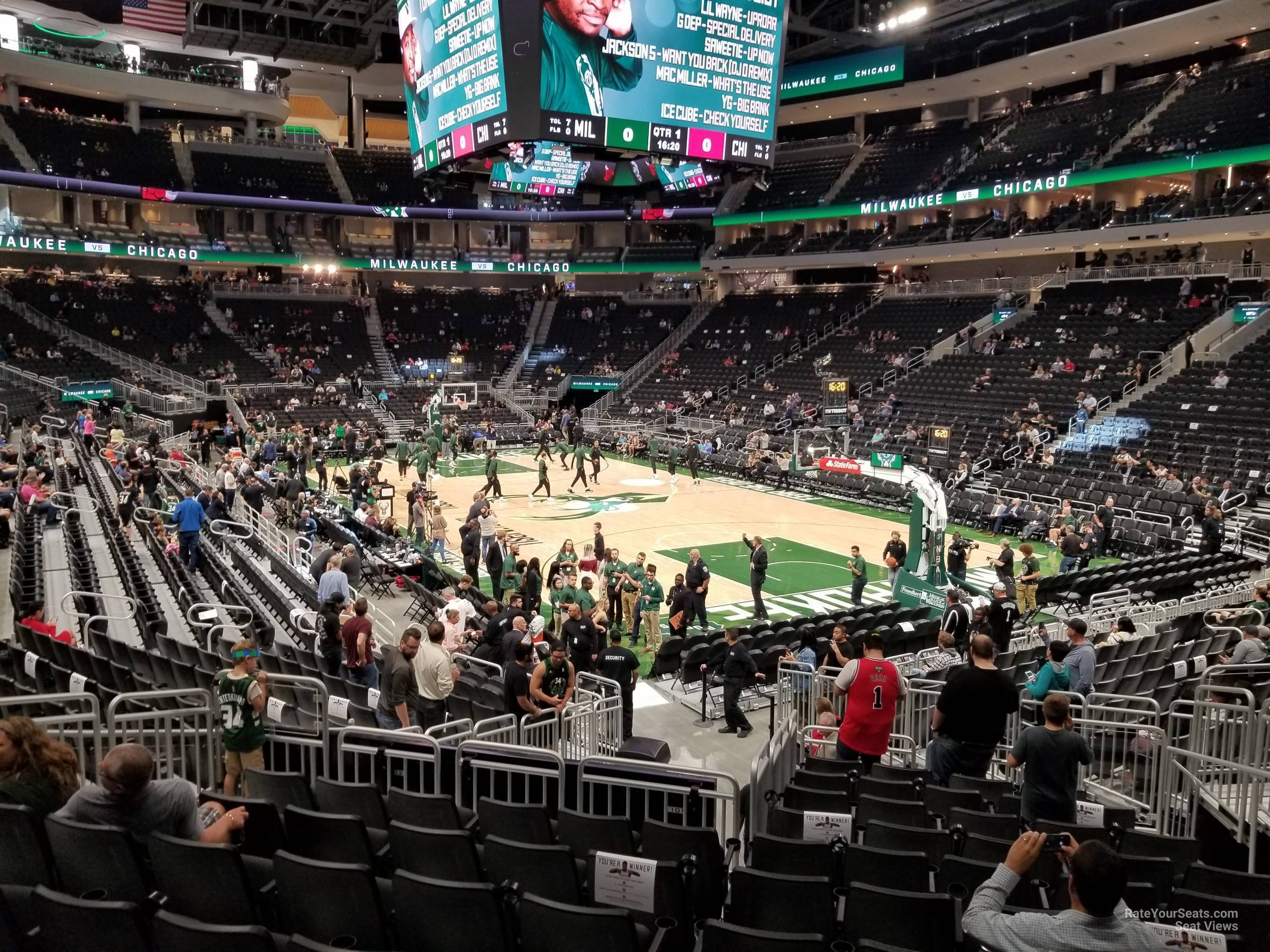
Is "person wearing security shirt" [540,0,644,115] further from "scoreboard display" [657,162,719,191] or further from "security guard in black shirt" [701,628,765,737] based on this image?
"security guard in black shirt" [701,628,765,737]

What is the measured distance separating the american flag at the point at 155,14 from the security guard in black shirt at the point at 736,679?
135ft

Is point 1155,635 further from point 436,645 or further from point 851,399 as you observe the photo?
point 851,399

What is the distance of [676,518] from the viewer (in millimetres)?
25422

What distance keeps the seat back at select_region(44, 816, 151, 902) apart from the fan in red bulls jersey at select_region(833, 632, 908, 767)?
4.88 m

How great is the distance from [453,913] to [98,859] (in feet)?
5.24

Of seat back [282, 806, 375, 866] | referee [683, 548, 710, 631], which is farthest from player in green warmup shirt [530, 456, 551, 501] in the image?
seat back [282, 806, 375, 866]

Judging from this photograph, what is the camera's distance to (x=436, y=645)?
8.95 metres

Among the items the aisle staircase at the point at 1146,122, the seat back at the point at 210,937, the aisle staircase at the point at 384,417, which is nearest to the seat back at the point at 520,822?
the seat back at the point at 210,937

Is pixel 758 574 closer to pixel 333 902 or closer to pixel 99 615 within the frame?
pixel 99 615

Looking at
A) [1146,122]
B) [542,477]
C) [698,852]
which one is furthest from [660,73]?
[1146,122]

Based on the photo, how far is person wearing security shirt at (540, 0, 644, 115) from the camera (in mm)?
19562

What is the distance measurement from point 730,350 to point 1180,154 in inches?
778

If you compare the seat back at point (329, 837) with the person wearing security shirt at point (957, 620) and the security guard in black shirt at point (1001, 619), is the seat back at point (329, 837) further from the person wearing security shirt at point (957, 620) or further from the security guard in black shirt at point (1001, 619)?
the security guard in black shirt at point (1001, 619)

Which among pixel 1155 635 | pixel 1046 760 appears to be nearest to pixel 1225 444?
pixel 1155 635
